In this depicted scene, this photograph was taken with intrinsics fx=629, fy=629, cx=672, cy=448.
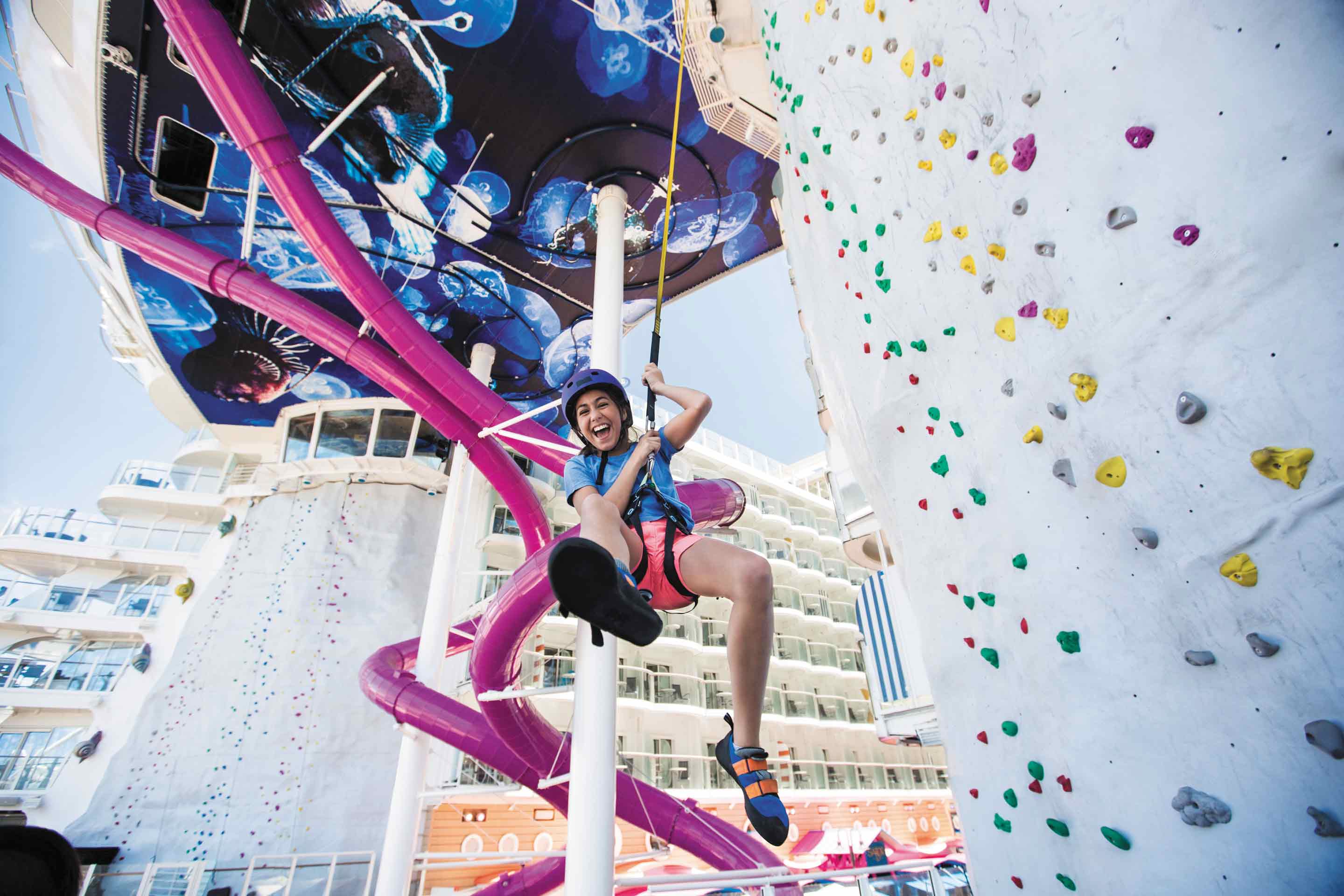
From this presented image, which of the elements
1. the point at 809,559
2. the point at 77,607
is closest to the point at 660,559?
the point at 77,607

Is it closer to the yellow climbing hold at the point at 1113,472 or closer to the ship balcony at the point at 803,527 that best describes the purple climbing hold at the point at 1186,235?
the yellow climbing hold at the point at 1113,472

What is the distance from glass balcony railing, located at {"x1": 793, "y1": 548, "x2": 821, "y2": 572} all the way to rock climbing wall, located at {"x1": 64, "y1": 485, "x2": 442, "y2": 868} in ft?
43.7

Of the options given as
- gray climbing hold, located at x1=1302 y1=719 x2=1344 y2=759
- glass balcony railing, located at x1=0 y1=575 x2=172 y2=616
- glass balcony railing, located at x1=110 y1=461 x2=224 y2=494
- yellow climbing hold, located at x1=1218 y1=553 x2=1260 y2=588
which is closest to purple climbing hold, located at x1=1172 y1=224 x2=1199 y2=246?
yellow climbing hold, located at x1=1218 y1=553 x2=1260 y2=588

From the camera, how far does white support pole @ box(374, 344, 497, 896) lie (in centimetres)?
598

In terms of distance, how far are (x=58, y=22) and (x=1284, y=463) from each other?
28.8 feet

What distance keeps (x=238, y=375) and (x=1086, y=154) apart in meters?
13.1

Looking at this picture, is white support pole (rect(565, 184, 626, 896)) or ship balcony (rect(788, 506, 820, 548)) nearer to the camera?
white support pole (rect(565, 184, 626, 896))

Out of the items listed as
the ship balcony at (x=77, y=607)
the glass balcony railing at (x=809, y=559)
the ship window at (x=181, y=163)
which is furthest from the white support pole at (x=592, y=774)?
the glass balcony railing at (x=809, y=559)

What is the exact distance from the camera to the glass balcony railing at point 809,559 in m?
22.1

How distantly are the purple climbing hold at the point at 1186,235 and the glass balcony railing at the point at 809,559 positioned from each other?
21.6m

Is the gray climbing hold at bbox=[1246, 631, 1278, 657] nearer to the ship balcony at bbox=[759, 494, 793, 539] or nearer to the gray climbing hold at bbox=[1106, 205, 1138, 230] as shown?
the gray climbing hold at bbox=[1106, 205, 1138, 230]

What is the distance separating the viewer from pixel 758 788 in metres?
1.93

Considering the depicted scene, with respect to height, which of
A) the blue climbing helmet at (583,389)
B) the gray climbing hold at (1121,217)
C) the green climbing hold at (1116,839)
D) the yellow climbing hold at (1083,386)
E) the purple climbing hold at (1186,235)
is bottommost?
the green climbing hold at (1116,839)

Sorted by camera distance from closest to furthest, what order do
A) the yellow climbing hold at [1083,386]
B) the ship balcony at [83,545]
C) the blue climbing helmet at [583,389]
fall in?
1. the yellow climbing hold at [1083,386]
2. the blue climbing helmet at [583,389]
3. the ship balcony at [83,545]
